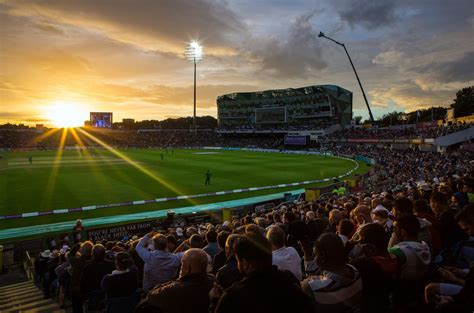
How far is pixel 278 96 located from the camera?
127m

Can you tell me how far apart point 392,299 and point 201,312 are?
2.18m

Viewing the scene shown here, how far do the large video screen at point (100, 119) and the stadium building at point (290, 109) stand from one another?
41376 millimetres

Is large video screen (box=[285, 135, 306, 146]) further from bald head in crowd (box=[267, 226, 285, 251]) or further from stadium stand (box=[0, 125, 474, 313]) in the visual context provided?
bald head in crowd (box=[267, 226, 285, 251])

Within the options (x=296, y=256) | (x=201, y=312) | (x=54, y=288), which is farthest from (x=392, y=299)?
(x=54, y=288)

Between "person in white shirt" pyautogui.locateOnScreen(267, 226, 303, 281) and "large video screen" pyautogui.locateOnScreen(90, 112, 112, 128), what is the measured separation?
11523cm

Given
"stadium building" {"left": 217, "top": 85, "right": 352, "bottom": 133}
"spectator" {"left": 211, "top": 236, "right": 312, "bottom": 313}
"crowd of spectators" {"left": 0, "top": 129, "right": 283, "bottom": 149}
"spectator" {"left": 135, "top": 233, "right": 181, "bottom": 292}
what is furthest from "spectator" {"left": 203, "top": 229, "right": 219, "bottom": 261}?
"stadium building" {"left": 217, "top": 85, "right": 352, "bottom": 133}

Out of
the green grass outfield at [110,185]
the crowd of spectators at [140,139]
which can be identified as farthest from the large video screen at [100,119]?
the green grass outfield at [110,185]

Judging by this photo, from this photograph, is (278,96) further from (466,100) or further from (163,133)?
(466,100)

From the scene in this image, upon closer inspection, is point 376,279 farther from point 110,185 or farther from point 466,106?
point 466,106

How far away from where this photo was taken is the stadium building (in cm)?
11360

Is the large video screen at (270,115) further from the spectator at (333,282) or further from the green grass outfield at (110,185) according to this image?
the spectator at (333,282)

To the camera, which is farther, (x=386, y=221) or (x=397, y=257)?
(x=386, y=221)

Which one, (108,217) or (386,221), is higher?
(386,221)

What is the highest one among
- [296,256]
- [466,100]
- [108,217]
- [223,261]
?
[466,100]
